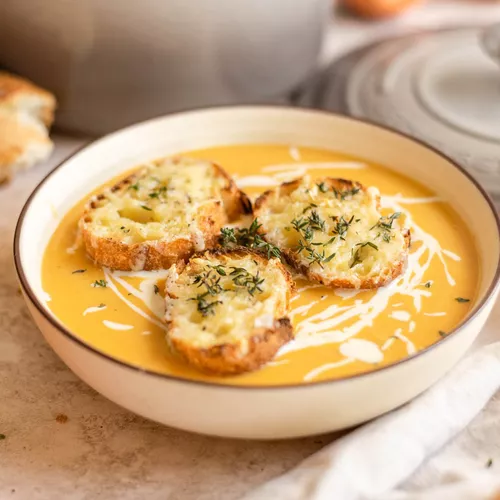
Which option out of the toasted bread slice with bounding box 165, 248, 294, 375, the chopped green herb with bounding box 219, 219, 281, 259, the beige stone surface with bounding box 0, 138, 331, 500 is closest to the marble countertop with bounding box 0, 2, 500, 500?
the beige stone surface with bounding box 0, 138, 331, 500

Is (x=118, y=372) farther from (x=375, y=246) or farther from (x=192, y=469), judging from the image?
(x=375, y=246)

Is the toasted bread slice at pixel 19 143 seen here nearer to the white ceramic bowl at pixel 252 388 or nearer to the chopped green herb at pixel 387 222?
the white ceramic bowl at pixel 252 388

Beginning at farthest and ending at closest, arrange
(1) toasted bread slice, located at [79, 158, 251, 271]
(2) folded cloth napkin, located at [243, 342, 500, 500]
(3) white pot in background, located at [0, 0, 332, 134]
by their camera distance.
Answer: (3) white pot in background, located at [0, 0, 332, 134], (1) toasted bread slice, located at [79, 158, 251, 271], (2) folded cloth napkin, located at [243, 342, 500, 500]

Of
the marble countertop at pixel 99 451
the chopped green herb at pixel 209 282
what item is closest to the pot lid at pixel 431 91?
the chopped green herb at pixel 209 282

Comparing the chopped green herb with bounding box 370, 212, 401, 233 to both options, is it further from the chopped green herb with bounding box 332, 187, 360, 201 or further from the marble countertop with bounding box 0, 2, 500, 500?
the marble countertop with bounding box 0, 2, 500, 500

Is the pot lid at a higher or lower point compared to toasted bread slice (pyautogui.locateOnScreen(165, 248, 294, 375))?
higher
